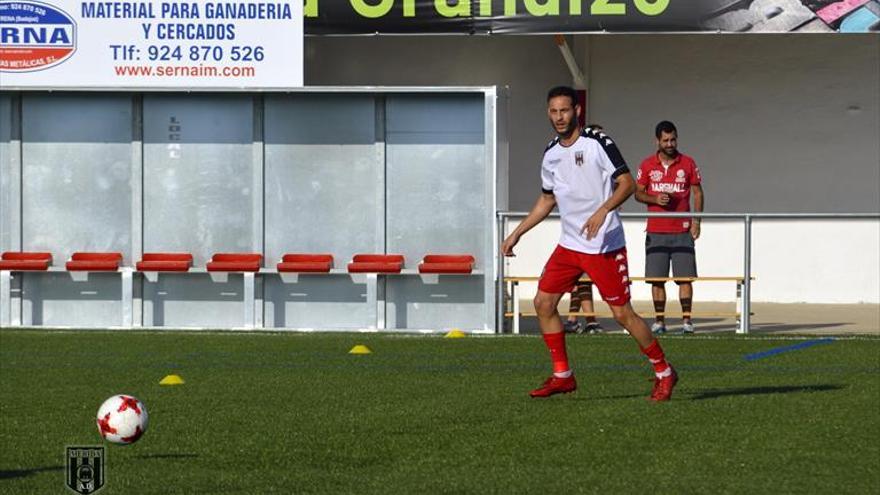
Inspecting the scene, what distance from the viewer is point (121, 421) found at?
368 inches

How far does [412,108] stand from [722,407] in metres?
8.81

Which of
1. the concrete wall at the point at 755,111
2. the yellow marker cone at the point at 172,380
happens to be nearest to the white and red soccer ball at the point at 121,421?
the yellow marker cone at the point at 172,380

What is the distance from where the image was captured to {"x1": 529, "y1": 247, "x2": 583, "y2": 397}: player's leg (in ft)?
40.4

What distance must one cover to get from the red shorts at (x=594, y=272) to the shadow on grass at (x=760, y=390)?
0.88 m

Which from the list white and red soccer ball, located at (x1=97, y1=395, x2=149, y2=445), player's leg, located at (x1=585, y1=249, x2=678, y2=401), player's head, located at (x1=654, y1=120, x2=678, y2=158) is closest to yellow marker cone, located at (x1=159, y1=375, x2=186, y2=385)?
player's leg, located at (x1=585, y1=249, x2=678, y2=401)

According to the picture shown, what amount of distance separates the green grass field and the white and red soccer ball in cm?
14

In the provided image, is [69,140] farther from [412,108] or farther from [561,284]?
[561,284]

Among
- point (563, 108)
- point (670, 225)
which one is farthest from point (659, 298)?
point (563, 108)

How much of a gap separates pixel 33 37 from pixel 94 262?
8.10ft

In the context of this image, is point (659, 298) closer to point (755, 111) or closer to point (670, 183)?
point (670, 183)

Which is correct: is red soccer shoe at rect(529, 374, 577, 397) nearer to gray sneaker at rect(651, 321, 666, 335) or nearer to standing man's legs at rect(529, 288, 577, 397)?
standing man's legs at rect(529, 288, 577, 397)

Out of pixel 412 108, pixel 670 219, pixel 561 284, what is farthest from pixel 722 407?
pixel 412 108

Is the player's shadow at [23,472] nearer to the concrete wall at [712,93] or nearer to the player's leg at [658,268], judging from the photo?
the player's leg at [658,268]

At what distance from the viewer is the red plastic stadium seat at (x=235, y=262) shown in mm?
19781
